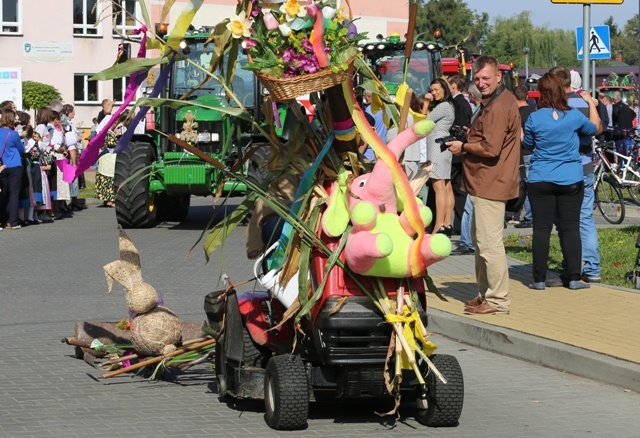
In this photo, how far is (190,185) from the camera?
18812mm

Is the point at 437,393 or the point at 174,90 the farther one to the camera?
the point at 174,90

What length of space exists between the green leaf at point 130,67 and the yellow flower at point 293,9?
736 mm

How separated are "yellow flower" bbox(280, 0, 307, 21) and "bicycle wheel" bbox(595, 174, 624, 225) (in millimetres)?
13058

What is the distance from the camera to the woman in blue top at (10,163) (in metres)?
20.0

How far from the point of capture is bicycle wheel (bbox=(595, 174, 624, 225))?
1911 centimetres

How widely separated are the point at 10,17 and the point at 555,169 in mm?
45362

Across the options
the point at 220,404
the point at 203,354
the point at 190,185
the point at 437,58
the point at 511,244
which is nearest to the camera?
the point at 220,404

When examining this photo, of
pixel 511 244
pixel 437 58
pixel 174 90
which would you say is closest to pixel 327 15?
pixel 511 244

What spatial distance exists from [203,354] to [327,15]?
101 inches

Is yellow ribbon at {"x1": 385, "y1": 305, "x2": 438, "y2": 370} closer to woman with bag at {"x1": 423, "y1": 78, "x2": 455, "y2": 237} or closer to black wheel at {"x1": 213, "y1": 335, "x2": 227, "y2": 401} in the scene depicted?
black wheel at {"x1": 213, "y1": 335, "x2": 227, "y2": 401}

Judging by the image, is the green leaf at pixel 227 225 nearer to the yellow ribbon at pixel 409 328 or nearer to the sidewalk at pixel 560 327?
the yellow ribbon at pixel 409 328

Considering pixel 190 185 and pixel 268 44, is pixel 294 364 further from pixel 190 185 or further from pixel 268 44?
pixel 190 185

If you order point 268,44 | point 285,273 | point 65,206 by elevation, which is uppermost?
point 268,44

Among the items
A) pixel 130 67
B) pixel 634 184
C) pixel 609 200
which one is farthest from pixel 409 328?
pixel 634 184
